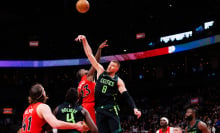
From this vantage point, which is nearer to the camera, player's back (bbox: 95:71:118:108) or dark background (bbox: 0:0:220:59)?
player's back (bbox: 95:71:118:108)

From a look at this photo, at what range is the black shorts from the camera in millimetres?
5102

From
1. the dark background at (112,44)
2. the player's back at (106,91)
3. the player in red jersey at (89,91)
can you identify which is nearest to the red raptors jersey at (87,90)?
the player in red jersey at (89,91)

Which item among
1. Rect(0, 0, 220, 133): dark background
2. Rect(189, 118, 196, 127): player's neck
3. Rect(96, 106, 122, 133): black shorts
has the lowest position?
Rect(189, 118, 196, 127): player's neck

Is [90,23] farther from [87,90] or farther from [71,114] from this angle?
[71,114]

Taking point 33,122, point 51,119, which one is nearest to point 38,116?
point 33,122

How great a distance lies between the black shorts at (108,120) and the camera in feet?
16.7

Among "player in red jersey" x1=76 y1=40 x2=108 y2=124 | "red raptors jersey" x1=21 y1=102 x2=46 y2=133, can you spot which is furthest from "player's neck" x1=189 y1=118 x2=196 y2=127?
"red raptors jersey" x1=21 y1=102 x2=46 y2=133

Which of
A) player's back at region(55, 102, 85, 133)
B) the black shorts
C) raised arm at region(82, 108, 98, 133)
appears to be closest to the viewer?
raised arm at region(82, 108, 98, 133)

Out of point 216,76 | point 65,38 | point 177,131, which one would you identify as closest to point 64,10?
point 65,38

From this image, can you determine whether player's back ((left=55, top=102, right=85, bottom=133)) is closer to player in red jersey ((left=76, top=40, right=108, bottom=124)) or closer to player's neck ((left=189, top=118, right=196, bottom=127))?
player in red jersey ((left=76, top=40, right=108, bottom=124))

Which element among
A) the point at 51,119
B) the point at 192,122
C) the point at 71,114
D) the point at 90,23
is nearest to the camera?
the point at 51,119

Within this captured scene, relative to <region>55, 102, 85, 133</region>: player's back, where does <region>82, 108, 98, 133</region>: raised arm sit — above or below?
below

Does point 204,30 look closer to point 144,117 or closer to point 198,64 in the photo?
point 198,64

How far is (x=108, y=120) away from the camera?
5164 millimetres
